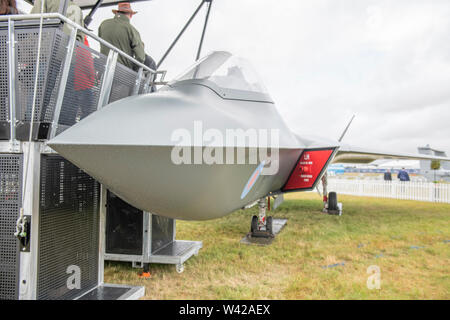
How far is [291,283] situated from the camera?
357 centimetres

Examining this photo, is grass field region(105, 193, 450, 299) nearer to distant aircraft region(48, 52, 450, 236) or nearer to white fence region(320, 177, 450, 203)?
distant aircraft region(48, 52, 450, 236)

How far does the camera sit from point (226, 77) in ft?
9.64

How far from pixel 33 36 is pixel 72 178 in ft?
4.20

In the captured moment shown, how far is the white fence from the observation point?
12.8 metres

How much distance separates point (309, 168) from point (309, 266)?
1.61 m

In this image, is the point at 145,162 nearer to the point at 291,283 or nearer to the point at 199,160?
the point at 199,160

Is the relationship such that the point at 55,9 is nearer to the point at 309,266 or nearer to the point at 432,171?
the point at 309,266

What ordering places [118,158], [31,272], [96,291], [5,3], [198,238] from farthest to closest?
[198,238]
[96,291]
[5,3]
[31,272]
[118,158]

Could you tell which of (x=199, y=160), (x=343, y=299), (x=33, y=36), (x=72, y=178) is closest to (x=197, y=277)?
(x=343, y=299)

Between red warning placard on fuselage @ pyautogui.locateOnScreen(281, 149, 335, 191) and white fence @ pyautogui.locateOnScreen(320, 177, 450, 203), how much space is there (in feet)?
35.7

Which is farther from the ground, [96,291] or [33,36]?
[33,36]

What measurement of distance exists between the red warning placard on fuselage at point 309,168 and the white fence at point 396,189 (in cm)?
1088

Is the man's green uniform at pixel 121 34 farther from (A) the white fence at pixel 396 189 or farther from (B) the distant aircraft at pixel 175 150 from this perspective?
(A) the white fence at pixel 396 189

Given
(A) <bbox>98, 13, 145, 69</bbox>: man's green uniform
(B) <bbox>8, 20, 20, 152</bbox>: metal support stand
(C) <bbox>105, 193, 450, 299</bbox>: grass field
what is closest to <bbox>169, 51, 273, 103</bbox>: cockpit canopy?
(B) <bbox>8, 20, 20, 152</bbox>: metal support stand
